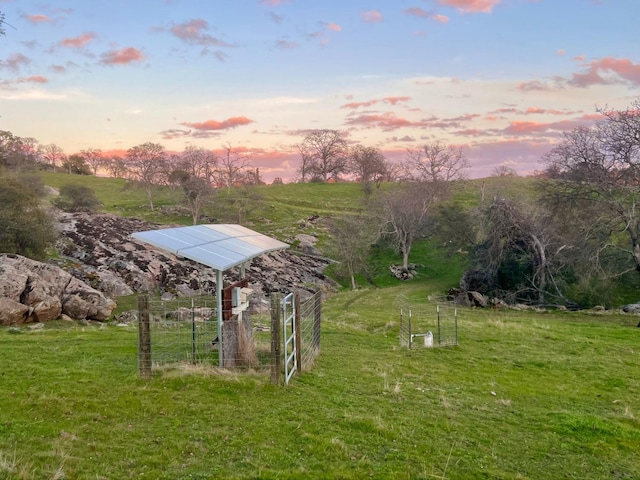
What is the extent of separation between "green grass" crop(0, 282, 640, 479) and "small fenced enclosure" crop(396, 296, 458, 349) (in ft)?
7.01

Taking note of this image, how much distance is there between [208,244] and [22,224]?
21504 mm

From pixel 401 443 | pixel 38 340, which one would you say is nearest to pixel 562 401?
pixel 401 443

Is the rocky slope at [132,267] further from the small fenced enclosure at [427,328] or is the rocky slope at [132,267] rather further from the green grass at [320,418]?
the green grass at [320,418]

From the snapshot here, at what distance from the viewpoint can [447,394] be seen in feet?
35.8

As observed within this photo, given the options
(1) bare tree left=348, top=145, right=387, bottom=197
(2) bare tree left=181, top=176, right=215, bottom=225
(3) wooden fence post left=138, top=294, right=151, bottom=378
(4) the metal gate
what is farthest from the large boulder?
(1) bare tree left=348, top=145, right=387, bottom=197

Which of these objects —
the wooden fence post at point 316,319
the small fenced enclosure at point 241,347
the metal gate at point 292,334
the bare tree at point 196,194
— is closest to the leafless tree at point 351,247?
the bare tree at point 196,194

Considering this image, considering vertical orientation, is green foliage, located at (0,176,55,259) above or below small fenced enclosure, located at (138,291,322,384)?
above

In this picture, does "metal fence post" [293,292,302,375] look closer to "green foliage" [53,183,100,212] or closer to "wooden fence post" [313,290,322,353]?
"wooden fence post" [313,290,322,353]

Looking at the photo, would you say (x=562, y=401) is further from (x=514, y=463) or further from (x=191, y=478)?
(x=191, y=478)

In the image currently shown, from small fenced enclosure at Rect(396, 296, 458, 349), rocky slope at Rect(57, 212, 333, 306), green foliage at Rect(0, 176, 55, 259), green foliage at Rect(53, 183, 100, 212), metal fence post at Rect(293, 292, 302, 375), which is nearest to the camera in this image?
metal fence post at Rect(293, 292, 302, 375)

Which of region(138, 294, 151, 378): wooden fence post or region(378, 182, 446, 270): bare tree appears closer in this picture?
region(138, 294, 151, 378): wooden fence post

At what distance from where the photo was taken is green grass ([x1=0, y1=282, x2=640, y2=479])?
654cm

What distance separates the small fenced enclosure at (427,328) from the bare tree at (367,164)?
59.5 m

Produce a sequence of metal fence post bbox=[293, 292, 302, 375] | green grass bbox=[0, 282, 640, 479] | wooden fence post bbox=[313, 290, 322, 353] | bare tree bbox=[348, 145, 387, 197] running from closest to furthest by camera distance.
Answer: green grass bbox=[0, 282, 640, 479] < metal fence post bbox=[293, 292, 302, 375] < wooden fence post bbox=[313, 290, 322, 353] < bare tree bbox=[348, 145, 387, 197]
